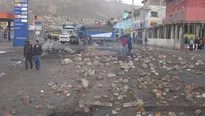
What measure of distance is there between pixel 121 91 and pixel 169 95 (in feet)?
5.03

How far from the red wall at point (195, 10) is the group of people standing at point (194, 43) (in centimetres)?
552

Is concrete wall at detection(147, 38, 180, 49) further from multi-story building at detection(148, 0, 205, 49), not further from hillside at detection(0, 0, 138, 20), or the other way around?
hillside at detection(0, 0, 138, 20)

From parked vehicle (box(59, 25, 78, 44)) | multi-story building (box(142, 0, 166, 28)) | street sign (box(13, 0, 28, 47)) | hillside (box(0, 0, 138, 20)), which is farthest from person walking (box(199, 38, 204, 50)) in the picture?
hillside (box(0, 0, 138, 20))

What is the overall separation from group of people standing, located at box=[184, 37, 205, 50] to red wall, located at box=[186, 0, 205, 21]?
5524mm

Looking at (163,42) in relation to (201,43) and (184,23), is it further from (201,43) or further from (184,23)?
(201,43)

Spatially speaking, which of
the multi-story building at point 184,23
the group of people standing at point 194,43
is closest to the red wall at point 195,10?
the multi-story building at point 184,23

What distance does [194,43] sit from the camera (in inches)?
1184

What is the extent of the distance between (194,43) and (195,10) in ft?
22.9

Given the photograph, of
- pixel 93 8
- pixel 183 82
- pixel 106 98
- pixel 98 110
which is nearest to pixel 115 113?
pixel 98 110

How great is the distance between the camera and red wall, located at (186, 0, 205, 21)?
3484 cm

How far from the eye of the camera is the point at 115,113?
6.71 metres

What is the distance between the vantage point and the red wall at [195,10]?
114ft

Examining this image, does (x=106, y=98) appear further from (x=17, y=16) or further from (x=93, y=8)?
(x=93, y=8)

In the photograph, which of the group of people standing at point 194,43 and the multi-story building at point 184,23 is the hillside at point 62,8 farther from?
the group of people standing at point 194,43
